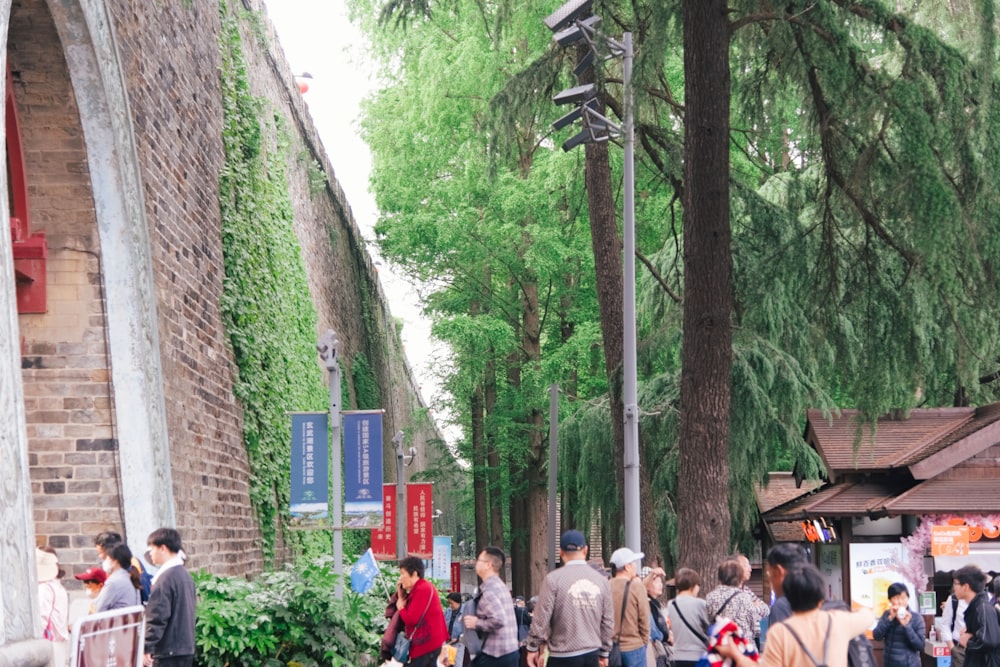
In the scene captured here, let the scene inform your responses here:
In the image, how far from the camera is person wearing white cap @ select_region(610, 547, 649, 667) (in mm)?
10195

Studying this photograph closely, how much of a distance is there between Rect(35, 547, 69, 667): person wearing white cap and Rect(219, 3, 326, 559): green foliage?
18.8ft

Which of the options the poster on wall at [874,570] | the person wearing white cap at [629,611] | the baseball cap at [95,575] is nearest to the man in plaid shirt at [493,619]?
the person wearing white cap at [629,611]

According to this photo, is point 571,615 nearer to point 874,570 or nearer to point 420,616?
point 420,616

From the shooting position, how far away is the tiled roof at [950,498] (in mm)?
19984

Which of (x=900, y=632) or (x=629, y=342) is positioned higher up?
(x=629, y=342)

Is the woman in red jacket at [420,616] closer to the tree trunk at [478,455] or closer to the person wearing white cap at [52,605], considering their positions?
the person wearing white cap at [52,605]

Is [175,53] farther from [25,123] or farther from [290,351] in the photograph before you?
[290,351]

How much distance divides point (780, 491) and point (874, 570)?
300 inches

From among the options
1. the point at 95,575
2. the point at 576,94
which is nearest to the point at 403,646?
the point at 95,575

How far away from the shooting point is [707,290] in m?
13.4

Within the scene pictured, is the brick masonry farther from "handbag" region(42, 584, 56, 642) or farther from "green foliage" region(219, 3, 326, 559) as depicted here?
"handbag" region(42, 584, 56, 642)

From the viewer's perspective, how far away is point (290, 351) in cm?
1770

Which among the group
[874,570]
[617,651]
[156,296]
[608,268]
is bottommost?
[874,570]

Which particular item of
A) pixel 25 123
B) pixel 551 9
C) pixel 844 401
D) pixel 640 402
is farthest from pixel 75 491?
pixel 844 401
